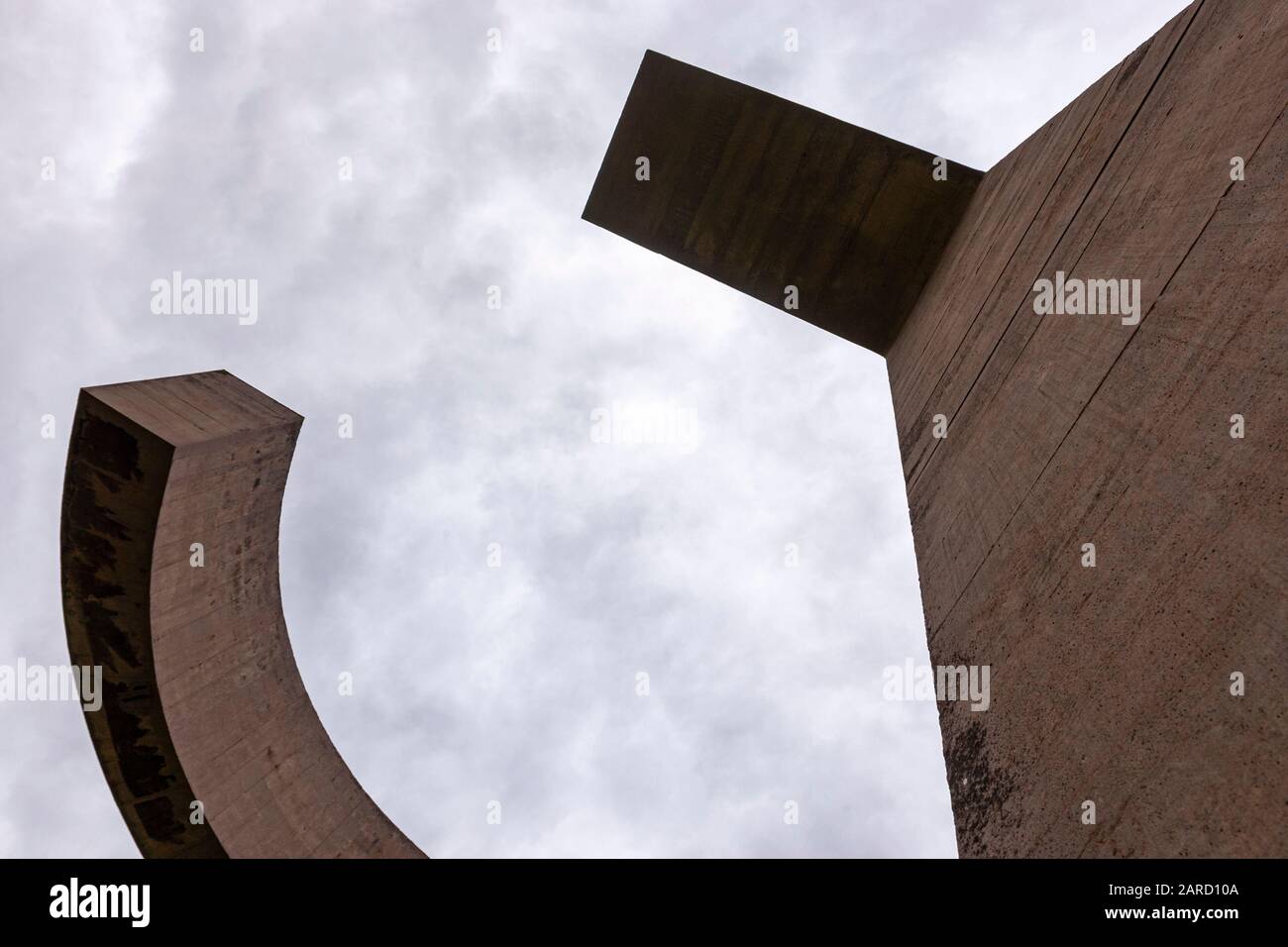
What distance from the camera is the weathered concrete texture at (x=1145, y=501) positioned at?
106 inches

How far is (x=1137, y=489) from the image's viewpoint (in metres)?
3.50

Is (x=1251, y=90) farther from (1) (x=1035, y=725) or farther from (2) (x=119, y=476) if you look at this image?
(2) (x=119, y=476)

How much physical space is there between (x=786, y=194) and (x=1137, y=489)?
9.27 meters

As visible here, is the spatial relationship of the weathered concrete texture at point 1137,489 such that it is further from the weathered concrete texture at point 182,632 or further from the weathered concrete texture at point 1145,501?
the weathered concrete texture at point 182,632

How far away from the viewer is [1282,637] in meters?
2.45

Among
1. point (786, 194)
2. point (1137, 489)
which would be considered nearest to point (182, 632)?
point (1137, 489)

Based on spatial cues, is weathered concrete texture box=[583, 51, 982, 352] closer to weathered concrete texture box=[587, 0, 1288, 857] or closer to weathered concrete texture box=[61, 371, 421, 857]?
weathered concrete texture box=[587, 0, 1288, 857]

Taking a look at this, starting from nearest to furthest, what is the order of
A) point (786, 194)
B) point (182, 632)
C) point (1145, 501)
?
point (1145, 501)
point (182, 632)
point (786, 194)

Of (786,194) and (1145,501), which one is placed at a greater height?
(786,194)

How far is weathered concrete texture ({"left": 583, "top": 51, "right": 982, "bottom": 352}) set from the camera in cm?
1132

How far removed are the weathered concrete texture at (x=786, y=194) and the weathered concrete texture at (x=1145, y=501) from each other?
16.9ft

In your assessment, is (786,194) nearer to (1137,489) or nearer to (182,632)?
(1137,489)
